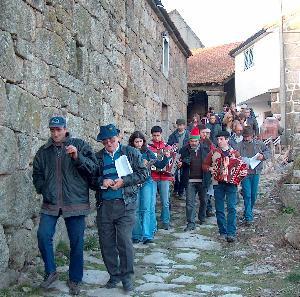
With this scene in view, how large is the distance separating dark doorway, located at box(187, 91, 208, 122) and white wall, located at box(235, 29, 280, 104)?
2681 mm

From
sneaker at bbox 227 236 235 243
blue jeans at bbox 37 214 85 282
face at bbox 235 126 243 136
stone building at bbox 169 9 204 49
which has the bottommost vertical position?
sneaker at bbox 227 236 235 243

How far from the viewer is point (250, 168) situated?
7805mm

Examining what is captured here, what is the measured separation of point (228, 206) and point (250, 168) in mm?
972

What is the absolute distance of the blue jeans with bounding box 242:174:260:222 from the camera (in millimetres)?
7844

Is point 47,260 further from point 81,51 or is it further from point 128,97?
point 128,97

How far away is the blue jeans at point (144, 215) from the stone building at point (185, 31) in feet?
82.6

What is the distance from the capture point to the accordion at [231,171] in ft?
22.9

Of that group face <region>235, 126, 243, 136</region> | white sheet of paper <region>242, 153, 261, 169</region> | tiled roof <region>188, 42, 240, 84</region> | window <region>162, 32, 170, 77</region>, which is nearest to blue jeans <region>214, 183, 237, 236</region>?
white sheet of paper <region>242, 153, 261, 169</region>

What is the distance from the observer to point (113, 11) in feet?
26.2

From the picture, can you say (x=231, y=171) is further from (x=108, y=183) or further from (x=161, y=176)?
(x=108, y=183)

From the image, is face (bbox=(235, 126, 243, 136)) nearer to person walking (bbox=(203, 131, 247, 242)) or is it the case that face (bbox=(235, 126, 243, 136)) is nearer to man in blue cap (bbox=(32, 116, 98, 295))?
person walking (bbox=(203, 131, 247, 242))

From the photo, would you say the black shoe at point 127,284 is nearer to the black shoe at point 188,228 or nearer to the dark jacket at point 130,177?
the dark jacket at point 130,177

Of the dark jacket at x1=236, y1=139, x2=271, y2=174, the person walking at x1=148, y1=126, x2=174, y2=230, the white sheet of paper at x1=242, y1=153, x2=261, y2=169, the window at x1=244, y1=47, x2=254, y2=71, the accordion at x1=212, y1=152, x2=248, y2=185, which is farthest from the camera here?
the window at x1=244, y1=47, x2=254, y2=71

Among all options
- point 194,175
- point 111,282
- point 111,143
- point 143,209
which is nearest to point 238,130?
point 194,175
